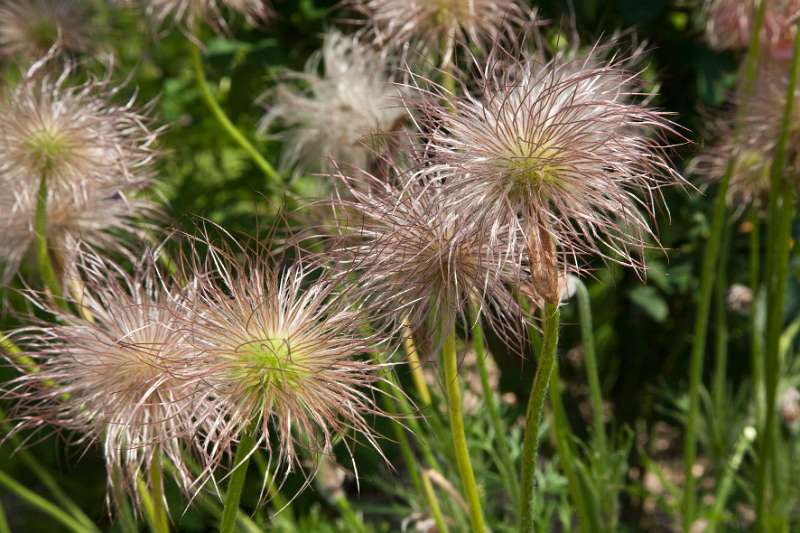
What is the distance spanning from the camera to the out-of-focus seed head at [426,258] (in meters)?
0.63

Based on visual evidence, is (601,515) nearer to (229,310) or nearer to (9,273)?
(229,310)

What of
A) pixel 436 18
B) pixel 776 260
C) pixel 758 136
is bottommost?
pixel 776 260

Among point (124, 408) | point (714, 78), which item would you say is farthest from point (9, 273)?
point (714, 78)

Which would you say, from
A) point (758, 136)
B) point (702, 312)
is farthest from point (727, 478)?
point (758, 136)

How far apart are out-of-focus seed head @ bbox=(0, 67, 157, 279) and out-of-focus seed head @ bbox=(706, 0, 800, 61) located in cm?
66

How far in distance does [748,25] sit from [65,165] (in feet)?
2.50

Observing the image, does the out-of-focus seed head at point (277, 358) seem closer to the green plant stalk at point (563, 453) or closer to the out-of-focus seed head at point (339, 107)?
the green plant stalk at point (563, 453)

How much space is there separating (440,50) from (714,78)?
0.59 metres

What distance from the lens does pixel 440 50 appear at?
38.7 inches

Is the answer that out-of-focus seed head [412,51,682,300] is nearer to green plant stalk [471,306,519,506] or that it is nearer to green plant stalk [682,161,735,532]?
green plant stalk [471,306,519,506]

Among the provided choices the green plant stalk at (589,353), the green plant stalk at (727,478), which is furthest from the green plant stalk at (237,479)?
the green plant stalk at (727,478)

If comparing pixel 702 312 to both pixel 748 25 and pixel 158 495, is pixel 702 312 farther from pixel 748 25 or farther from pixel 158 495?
pixel 158 495

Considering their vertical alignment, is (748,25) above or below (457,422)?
above

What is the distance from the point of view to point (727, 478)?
1207 mm
